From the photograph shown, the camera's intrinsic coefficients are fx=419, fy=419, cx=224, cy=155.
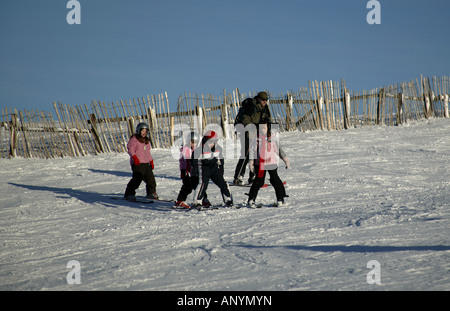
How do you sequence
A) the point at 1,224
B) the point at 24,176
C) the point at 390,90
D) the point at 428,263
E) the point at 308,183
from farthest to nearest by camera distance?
the point at 390,90 < the point at 24,176 < the point at 308,183 < the point at 1,224 < the point at 428,263

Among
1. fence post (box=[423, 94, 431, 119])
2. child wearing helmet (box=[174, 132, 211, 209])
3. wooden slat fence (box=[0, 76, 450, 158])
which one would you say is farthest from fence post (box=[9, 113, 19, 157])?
fence post (box=[423, 94, 431, 119])

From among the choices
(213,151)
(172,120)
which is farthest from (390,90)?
(213,151)

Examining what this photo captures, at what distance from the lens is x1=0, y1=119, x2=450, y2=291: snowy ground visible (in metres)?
3.80

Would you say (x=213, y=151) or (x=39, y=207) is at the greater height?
(x=213, y=151)

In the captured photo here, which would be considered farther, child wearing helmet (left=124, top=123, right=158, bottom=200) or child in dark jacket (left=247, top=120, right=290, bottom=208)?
child wearing helmet (left=124, top=123, right=158, bottom=200)

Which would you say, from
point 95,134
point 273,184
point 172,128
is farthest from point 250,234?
point 95,134

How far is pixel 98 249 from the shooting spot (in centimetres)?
525

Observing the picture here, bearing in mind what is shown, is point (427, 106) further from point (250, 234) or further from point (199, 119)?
point (250, 234)

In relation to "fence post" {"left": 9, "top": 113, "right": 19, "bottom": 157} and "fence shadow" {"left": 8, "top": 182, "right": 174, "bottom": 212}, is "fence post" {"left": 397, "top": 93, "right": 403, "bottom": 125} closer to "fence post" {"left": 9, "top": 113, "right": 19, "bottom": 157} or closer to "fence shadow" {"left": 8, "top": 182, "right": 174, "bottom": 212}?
"fence shadow" {"left": 8, "top": 182, "right": 174, "bottom": 212}

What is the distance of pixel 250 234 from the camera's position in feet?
17.6

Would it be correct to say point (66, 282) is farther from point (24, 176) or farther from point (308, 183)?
point (24, 176)
